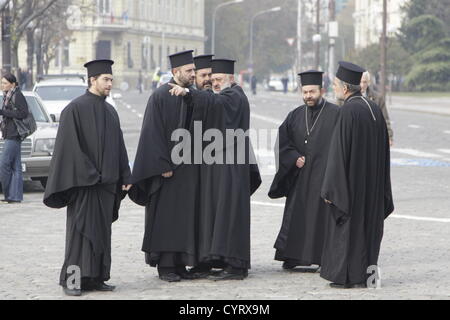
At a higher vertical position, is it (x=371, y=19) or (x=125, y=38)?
(x=371, y=19)

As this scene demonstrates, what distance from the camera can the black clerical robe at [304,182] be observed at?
1042cm

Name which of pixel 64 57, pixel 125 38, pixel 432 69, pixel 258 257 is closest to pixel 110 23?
pixel 125 38

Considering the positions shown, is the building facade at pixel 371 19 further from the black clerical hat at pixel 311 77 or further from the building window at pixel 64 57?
the black clerical hat at pixel 311 77

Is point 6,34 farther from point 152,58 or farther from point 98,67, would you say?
point 152,58

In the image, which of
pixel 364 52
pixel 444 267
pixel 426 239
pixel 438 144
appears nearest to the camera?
pixel 444 267

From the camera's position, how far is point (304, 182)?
34.8ft

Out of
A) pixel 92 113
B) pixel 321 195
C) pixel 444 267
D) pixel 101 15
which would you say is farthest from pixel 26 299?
pixel 101 15

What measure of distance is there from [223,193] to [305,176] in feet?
3.18

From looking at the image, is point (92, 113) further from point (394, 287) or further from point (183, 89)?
point (394, 287)

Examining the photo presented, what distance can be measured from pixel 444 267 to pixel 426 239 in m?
1.86

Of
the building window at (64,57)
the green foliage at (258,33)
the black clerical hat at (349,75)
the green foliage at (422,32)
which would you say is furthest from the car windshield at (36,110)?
the green foliage at (258,33)

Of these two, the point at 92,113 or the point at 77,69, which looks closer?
the point at 92,113

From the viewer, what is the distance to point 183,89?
31.5 feet

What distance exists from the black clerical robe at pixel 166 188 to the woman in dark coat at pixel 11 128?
6.16 m
